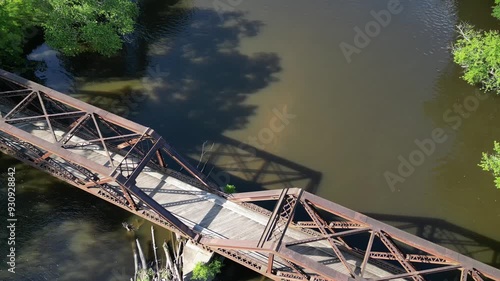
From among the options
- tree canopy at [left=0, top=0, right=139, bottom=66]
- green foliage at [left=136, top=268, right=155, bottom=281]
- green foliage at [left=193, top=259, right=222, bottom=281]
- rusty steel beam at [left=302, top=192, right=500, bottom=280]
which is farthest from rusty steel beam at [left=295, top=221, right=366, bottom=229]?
tree canopy at [left=0, top=0, right=139, bottom=66]

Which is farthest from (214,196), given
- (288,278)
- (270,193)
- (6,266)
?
(6,266)

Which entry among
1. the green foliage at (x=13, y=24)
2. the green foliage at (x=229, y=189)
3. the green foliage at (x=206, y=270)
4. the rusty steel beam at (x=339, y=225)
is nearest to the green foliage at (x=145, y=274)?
the green foliage at (x=206, y=270)

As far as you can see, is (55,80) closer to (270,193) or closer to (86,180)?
(86,180)

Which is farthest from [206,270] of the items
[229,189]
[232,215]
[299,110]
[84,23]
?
[84,23]

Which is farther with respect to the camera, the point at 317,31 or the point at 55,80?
the point at 317,31

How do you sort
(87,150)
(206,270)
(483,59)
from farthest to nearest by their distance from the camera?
(483,59) < (87,150) < (206,270)

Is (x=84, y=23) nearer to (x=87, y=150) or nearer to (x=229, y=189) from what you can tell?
(x=87, y=150)

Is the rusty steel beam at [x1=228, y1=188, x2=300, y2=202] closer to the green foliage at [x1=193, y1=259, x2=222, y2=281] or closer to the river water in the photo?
the green foliage at [x1=193, y1=259, x2=222, y2=281]
